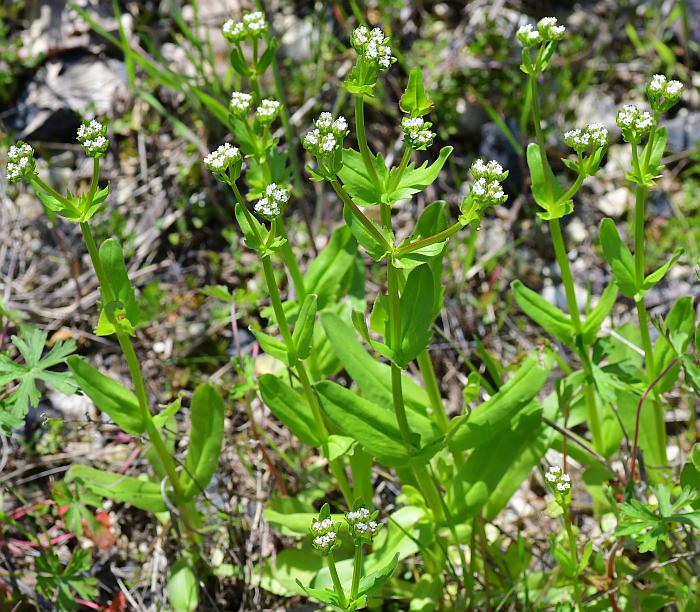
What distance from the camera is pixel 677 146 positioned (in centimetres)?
557

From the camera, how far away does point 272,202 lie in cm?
276

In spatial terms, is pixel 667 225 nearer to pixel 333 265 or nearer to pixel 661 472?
pixel 661 472

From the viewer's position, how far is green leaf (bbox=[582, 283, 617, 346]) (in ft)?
10.9

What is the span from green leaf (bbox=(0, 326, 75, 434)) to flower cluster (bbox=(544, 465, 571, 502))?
1872mm

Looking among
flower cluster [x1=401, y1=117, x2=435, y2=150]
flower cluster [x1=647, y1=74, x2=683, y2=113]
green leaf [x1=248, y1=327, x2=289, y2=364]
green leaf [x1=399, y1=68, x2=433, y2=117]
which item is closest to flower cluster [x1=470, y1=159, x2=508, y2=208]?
flower cluster [x1=401, y1=117, x2=435, y2=150]

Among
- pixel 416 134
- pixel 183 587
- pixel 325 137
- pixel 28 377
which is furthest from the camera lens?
pixel 183 587

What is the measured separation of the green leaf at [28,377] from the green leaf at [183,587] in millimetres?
1043

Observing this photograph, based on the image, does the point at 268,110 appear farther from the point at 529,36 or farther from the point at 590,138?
the point at 590,138

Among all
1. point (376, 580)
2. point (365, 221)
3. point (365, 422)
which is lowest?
point (376, 580)

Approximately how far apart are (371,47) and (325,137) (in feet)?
1.11

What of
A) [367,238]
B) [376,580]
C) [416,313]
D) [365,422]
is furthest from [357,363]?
[376,580]

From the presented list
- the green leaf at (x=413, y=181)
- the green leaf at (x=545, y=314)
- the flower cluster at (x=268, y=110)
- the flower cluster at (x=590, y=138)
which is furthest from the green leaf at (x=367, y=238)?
the green leaf at (x=545, y=314)

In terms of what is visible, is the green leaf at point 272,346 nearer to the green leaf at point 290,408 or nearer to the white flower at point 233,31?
the green leaf at point 290,408

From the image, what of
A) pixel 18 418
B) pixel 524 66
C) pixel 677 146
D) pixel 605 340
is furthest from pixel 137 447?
pixel 677 146
